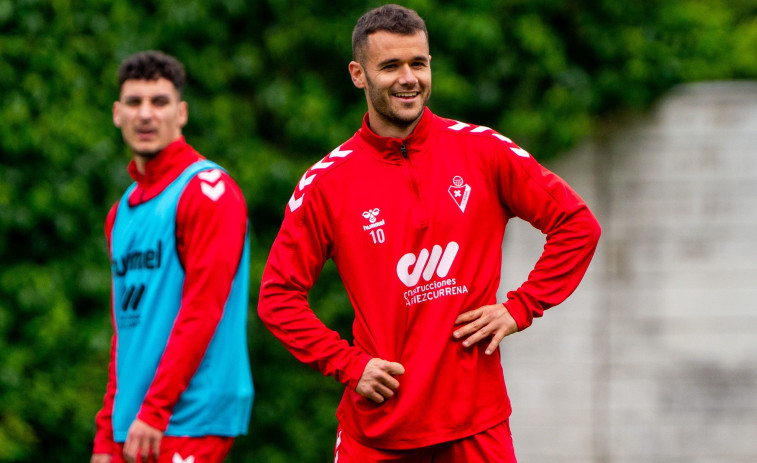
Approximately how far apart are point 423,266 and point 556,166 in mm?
3706

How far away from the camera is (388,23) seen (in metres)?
3.44

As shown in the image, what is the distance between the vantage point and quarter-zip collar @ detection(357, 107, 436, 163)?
3469 millimetres

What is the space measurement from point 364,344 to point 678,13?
4.30 metres

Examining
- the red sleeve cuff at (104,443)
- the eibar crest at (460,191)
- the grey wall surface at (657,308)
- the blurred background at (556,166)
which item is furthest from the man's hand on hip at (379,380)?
the grey wall surface at (657,308)

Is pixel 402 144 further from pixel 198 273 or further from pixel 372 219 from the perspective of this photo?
pixel 198 273

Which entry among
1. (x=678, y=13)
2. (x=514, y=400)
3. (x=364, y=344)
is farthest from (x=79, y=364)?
(x=678, y=13)

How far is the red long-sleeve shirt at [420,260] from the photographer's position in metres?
3.36

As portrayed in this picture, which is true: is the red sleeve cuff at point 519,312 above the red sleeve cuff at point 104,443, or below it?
above

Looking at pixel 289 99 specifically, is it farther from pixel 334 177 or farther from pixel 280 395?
pixel 334 177

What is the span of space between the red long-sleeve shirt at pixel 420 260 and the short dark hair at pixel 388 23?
0.29 m

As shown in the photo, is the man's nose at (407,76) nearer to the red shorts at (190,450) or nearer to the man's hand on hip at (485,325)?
the man's hand on hip at (485,325)

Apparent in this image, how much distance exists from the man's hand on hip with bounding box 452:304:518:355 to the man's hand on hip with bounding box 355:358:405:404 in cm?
23

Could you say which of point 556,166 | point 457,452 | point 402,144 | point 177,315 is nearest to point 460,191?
point 402,144

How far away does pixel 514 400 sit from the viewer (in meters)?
6.81
